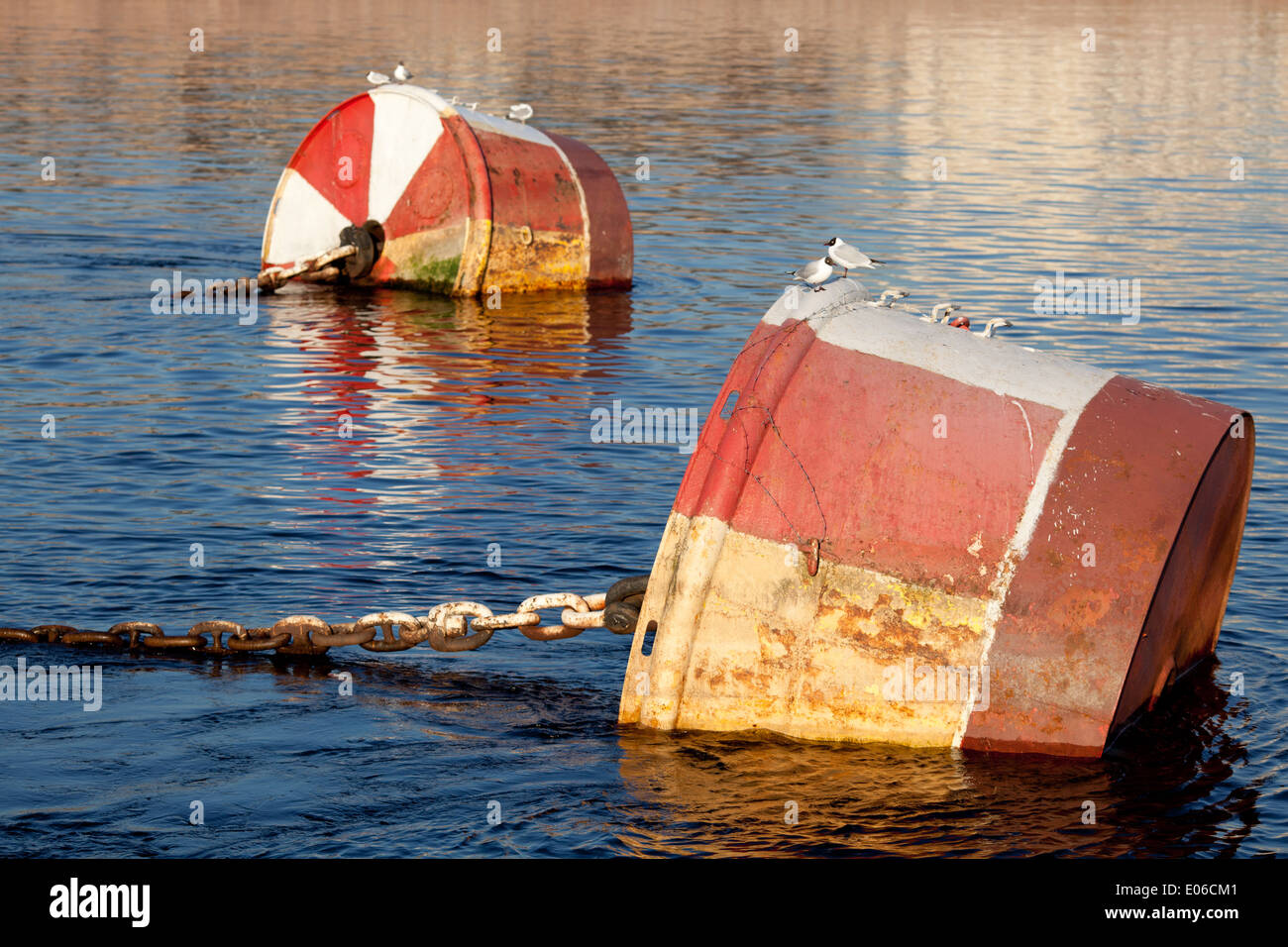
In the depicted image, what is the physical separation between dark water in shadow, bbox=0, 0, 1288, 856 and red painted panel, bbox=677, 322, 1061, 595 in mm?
875

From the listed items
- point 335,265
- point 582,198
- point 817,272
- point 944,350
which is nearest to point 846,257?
point 817,272

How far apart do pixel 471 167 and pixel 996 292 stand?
5751 millimetres

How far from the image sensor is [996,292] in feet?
60.3

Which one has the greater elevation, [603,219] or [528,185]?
[528,185]

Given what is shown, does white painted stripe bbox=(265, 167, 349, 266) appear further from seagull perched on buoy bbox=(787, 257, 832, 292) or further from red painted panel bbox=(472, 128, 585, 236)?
seagull perched on buoy bbox=(787, 257, 832, 292)

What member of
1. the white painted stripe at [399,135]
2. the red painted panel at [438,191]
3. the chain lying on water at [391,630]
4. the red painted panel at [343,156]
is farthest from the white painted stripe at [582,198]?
the chain lying on water at [391,630]

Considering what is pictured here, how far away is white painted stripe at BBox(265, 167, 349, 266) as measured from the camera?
17656mm

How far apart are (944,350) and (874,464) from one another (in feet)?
2.16

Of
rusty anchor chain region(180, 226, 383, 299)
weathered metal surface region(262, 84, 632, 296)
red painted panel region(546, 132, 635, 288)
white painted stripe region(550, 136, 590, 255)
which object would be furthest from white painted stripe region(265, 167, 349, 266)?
red painted panel region(546, 132, 635, 288)

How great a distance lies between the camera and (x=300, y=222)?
17766 millimetres

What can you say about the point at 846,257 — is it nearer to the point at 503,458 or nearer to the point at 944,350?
the point at 944,350

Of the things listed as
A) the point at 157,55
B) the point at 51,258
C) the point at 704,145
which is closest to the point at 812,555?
the point at 51,258
